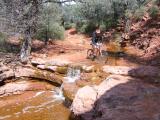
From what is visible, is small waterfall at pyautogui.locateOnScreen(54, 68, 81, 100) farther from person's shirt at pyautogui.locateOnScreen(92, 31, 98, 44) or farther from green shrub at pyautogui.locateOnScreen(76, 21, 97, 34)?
green shrub at pyautogui.locateOnScreen(76, 21, 97, 34)

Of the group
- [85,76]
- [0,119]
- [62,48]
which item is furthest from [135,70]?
[62,48]

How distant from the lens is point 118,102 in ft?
38.4

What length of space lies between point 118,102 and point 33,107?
18.2 ft

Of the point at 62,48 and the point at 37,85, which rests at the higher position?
the point at 62,48

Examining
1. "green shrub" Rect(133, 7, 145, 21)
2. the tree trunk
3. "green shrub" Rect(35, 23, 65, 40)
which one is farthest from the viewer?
"green shrub" Rect(133, 7, 145, 21)

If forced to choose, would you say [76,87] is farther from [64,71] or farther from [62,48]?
[62,48]

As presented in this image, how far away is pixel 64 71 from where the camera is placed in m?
19.2

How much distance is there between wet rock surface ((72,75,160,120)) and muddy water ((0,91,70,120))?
5.59 ft

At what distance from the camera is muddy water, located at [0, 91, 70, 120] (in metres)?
14.5

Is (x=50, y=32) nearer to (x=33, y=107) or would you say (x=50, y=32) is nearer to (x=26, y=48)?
(x=26, y=48)

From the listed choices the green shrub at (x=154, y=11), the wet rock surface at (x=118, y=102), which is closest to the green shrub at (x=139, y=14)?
the green shrub at (x=154, y=11)

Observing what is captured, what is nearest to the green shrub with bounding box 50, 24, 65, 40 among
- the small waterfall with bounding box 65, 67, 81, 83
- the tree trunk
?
the tree trunk

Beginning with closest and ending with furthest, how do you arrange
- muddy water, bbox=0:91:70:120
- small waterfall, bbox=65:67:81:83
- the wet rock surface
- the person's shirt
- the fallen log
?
the wet rock surface
muddy water, bbox=0:91:70:120
small waterfall, bbox=65:67:81:83
the fallen log
the person's shirt

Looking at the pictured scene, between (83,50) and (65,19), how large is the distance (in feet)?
56.6
